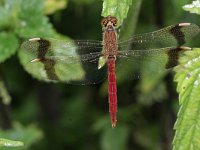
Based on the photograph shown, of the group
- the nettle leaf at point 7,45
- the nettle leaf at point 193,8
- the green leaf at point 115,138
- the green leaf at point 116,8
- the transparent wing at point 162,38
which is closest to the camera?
the green leaf at point 116,8

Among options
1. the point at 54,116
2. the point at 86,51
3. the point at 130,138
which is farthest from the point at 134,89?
the point at 86,51

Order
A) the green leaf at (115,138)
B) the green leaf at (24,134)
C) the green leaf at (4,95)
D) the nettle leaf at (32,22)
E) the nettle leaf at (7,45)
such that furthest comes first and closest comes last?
the green leaf at (115,138) < the green leaf at (24,134) < the green leaf at (4,95) < the nettle leaf at (32,22) < the nettle leaf at (7,45)

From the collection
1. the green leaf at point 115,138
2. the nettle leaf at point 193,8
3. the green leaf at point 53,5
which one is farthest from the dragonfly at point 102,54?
the green leaf at point 115,138

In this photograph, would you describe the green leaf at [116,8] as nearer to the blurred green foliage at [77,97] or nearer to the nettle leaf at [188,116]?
the nettle leaf at [188,116]

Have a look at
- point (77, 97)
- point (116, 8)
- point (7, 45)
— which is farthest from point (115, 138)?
point (116, 8)

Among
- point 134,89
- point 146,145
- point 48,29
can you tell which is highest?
point 48,29

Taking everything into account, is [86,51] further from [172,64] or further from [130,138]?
[130,138]

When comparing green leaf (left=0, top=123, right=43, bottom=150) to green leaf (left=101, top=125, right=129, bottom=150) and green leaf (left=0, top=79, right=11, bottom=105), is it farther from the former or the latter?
green leaf (left=101, top=125, right=129, bottom=150)
